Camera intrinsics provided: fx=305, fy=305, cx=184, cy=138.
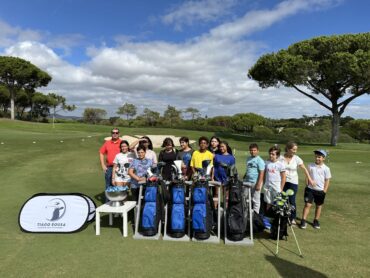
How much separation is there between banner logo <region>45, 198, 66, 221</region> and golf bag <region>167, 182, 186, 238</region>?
1.99 m

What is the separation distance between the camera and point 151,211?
16.8 feet

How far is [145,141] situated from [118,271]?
296 cm

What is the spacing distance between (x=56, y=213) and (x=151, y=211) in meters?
1.79

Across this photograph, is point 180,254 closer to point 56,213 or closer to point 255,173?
point 255,173

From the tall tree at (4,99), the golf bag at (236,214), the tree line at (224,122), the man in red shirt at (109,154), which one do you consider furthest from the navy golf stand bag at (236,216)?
the tall tree at (4,99)

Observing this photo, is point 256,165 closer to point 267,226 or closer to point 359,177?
point 267,226

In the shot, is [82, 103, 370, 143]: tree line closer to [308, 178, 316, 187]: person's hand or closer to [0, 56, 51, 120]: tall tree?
[0, 56, 51, 120]: tall tree

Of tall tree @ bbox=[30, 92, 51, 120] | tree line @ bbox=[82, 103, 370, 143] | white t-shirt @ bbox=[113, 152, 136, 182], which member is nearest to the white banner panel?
white t-shirt @ bbox=[113, 152, 136, 182]

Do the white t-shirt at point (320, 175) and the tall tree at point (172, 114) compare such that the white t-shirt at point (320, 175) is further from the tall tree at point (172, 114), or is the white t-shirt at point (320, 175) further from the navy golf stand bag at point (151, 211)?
the tall tree at point (172, 114)

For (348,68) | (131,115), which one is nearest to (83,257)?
(348,68)

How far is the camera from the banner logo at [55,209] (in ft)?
17.8

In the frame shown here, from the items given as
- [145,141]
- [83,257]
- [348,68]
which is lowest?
[83,257]

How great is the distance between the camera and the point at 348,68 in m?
21.9

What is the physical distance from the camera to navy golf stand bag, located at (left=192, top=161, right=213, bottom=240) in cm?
497
